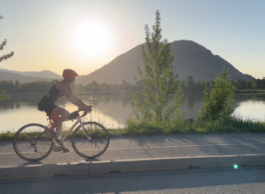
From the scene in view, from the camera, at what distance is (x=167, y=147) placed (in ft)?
18.4

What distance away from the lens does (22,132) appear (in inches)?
210

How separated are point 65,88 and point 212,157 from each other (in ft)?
10.8

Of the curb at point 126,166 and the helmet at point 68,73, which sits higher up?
the helmet at point 68,73

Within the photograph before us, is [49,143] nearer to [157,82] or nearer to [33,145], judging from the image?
[33,145]

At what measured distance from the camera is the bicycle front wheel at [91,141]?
16.3 feet

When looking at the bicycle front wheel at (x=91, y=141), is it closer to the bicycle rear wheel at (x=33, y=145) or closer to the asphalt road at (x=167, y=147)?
the asphalt road at (x=167, y=147)

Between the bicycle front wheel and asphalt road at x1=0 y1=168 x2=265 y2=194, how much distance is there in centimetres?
92

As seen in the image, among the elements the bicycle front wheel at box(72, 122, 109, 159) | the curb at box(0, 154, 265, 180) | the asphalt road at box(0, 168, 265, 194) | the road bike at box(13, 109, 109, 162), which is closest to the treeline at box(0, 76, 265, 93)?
the bicycle front wheel at box(72, 122, 109, 159)

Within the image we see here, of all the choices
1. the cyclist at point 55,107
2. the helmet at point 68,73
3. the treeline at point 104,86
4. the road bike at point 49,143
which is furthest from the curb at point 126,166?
the treeline at point 104,86

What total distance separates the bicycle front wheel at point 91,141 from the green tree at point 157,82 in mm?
8550

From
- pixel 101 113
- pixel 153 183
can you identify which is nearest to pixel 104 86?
pixel 101 113

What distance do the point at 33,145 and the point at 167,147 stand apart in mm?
3116

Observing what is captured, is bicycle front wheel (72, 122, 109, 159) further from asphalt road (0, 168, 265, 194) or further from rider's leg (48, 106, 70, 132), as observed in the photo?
asphalt road (0, 168, 265, 194)

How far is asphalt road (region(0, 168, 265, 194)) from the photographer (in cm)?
351
